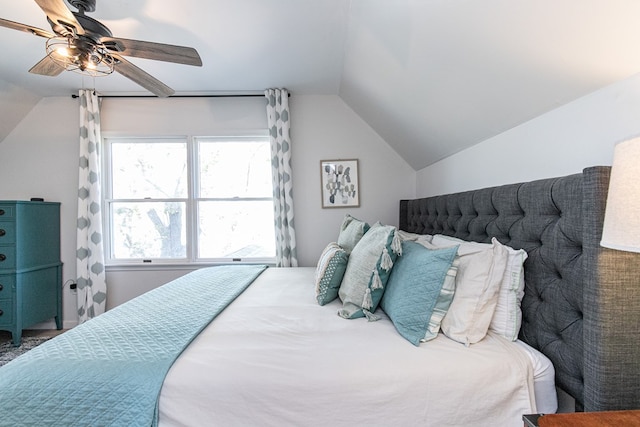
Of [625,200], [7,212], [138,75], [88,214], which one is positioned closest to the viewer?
[625,200]

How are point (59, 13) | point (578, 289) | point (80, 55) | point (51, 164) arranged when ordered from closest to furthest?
point (578, 289) < point (59, 13) < point (80, 55) < point (51, 164)

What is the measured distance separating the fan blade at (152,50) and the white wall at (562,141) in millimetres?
1730

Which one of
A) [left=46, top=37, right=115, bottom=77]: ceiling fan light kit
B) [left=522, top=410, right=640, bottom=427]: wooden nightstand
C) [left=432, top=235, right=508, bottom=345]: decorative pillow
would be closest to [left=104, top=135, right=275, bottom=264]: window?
[left=46, top=37, right=115, bottom=77]: ceiling fan light kit

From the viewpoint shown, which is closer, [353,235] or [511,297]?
[511,297]

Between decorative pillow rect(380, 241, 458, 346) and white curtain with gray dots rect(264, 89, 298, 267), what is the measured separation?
1.68 meters

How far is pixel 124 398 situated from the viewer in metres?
0.86

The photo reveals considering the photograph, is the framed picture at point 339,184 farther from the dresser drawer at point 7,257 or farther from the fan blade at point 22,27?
the dresser drawer at point 7,257

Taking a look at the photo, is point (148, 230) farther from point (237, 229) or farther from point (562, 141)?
point (562, 141)

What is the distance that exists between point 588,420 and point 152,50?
7.23ft

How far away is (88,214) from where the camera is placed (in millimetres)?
2734

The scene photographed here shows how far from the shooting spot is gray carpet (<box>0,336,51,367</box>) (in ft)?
7.41

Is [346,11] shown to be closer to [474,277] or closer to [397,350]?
[474,277]

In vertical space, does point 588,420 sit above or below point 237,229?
below

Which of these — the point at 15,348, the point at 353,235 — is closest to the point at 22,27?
the point at 353,235
